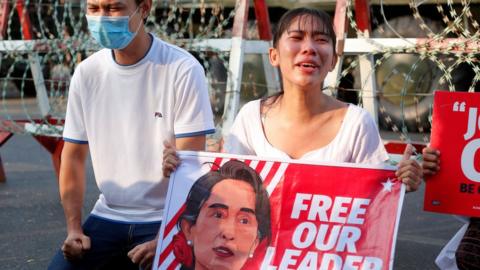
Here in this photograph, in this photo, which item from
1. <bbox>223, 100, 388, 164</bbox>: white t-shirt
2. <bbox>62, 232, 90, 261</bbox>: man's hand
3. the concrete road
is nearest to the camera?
<bbox>223, 100, 388, 164</bbox>: white t-shirt

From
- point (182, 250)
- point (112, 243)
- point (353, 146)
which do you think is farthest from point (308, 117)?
point (112, 243)

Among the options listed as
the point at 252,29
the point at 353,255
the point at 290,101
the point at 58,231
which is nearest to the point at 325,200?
the point at 353,255

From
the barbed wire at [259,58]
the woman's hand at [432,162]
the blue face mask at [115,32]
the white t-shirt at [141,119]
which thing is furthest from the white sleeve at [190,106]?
the barbed wire at [259,58]

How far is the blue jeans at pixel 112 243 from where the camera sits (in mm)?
3286

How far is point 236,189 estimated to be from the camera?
3023 mm

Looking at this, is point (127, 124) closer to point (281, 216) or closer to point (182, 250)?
point (182, 250)

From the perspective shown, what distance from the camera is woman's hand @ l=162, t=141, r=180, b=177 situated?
3.08 meters

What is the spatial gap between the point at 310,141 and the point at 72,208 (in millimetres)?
981

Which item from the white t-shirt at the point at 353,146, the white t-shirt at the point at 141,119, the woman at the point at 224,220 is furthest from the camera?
the white t-shirt at the point at 141,119

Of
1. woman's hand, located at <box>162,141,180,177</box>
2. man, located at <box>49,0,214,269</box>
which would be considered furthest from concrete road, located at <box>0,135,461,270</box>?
woman's hand, located at <box>162,141,180,177</box>

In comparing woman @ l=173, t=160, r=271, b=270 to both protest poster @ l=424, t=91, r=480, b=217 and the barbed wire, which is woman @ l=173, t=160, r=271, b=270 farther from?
the barbed wire

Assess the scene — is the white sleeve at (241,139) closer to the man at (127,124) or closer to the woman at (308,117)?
the woman at (308,117)

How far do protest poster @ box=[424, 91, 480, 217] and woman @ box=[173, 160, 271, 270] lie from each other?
2.03ft

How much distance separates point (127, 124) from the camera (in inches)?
133
